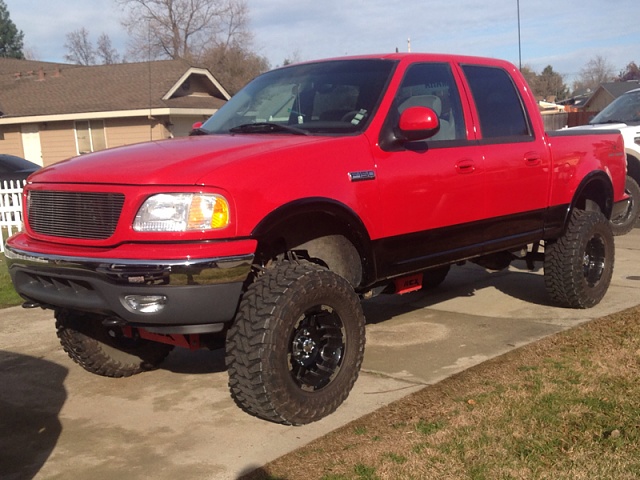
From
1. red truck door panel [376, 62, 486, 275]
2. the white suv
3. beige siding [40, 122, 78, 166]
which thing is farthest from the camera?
beige siding [40, 122, 78, 166]

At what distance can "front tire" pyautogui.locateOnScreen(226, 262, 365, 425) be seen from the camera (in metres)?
4.00

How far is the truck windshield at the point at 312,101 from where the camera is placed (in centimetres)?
490

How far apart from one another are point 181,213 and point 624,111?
1005 cm

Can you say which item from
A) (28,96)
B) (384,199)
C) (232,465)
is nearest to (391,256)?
(384,199)

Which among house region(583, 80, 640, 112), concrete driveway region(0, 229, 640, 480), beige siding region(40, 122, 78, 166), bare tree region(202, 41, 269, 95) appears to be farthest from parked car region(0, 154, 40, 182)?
bare tree region(202, 41, 269, 95)

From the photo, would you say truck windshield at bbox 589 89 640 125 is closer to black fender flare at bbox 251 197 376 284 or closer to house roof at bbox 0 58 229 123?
black fender flare at bbox 251 197 376 284

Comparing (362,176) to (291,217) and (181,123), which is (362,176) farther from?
(181,123)

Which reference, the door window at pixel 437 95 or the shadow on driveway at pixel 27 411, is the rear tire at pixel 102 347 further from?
the door window at pixel 437 95

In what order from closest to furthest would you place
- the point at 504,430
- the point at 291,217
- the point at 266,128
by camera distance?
the point at 504,430
the point at 291,217
the point at 266,128

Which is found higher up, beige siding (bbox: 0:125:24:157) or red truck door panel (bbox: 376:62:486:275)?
beige siding (bbox: 0:125:24:157)

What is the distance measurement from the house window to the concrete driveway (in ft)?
68.3

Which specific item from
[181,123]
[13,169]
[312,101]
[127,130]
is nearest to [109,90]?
[127,130]

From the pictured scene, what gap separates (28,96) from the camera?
95.0 ft

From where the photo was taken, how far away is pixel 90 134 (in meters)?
27.2
